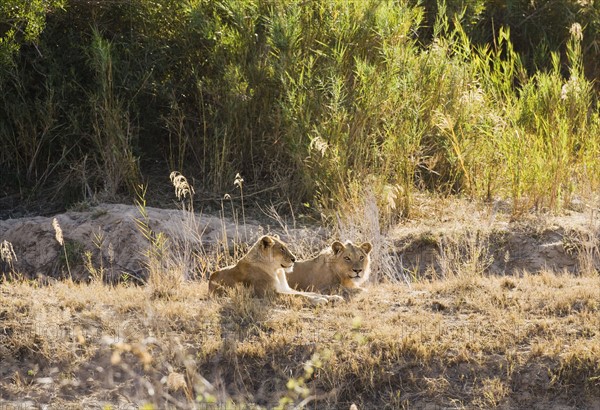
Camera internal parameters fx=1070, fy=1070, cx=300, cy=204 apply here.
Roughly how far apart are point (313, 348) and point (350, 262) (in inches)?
65.5

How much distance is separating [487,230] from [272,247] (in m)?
3.40

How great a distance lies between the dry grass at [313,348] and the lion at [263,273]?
0.16 m

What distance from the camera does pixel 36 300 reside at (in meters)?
8.98

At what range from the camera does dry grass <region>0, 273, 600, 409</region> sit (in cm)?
765

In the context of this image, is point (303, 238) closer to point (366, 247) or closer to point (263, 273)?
point (366, 247)

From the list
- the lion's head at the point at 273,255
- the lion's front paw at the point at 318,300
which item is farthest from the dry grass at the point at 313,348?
the lion's head at the point at 273,255

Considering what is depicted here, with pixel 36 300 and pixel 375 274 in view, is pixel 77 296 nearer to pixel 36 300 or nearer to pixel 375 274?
pixel 36 300

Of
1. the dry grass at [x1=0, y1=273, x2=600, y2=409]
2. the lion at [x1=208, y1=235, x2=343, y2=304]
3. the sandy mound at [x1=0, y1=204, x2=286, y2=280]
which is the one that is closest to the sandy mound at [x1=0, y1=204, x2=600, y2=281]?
the sandy mound at [x1=0, y1=204, x2=286, y2=280]

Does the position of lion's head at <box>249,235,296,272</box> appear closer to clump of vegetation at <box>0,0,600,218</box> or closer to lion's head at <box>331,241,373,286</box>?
lion's head at <box>331,241,373,286</box>

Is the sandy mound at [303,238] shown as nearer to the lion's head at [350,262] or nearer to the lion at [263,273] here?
the lion's head at [350,262]

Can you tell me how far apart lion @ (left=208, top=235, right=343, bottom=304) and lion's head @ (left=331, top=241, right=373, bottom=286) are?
49 centimetres

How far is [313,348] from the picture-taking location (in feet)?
26.5

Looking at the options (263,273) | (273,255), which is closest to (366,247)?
(273,255)

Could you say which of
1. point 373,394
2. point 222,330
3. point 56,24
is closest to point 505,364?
point 373,394
